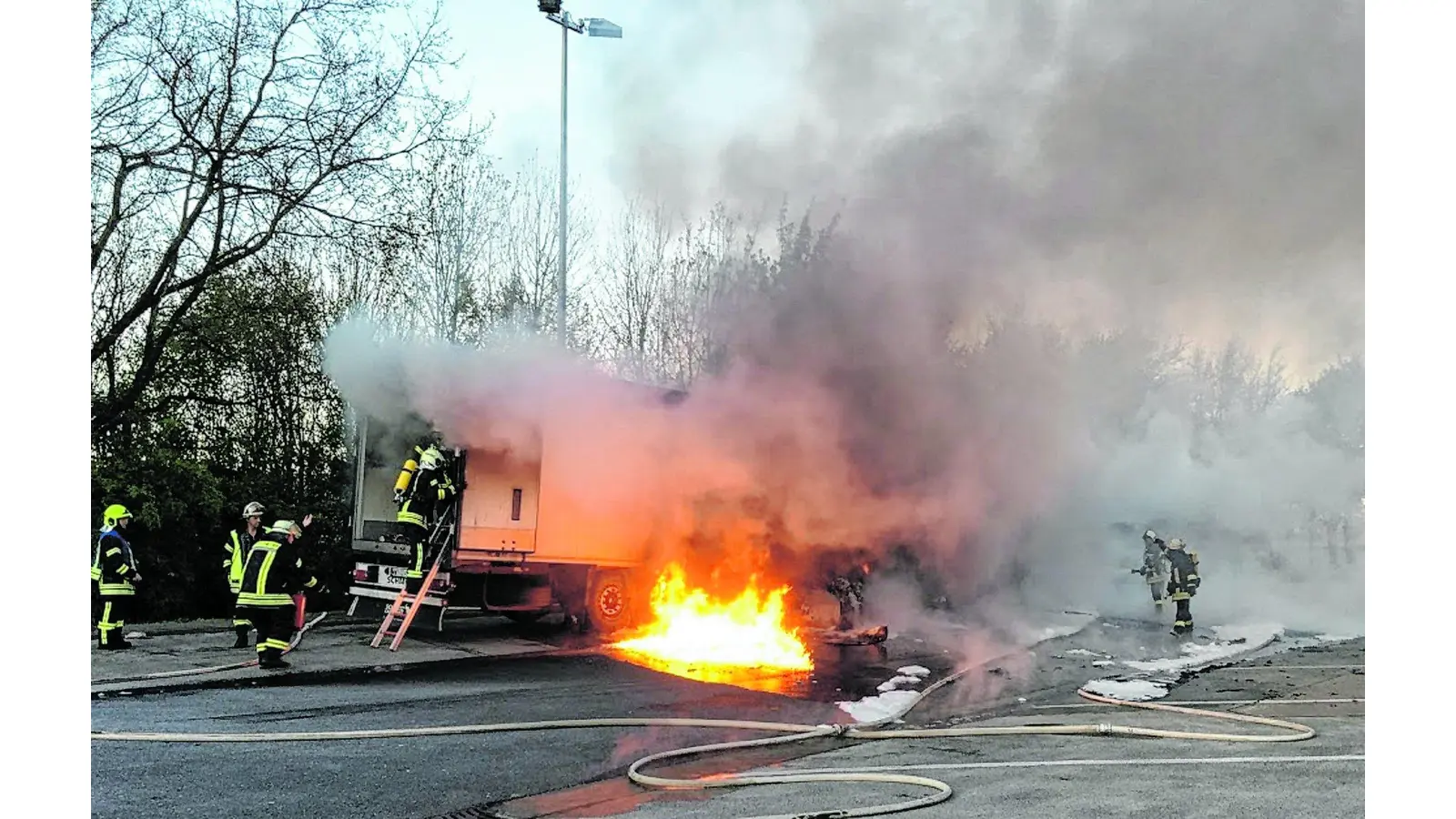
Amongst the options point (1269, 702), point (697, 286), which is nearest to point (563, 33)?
point (697, 286)

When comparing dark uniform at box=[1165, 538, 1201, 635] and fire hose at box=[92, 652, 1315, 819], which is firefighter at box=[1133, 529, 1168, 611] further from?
fire hose at box=[92, 652, 1315, 819]

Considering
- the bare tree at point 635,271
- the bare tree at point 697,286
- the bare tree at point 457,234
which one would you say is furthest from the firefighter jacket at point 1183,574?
the bare tree at point 457,234

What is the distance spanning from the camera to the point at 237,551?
25.6ft

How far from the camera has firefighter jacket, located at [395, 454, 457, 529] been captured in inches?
314

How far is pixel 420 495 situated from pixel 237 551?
4.50 feet

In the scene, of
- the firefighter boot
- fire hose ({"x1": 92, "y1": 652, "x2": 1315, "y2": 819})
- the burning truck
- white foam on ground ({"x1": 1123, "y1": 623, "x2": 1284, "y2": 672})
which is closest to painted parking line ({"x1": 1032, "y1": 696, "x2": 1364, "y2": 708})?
fire hose ({"x1": 92, "y1": 652, "x2": 1315, "y2": 819})

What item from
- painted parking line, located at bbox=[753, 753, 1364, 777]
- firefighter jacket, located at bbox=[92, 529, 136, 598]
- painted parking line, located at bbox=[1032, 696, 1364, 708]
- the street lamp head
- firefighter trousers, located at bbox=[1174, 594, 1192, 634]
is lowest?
painted parking line, located at bbox=[753, 753, 1364, 777]

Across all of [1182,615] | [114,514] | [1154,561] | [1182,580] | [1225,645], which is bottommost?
[1225,645]

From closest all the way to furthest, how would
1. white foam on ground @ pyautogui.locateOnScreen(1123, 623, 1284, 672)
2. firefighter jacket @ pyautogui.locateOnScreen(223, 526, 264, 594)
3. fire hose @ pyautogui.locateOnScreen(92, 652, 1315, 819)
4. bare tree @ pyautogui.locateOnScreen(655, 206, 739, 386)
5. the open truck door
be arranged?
1. fire hose @ pyautogui.locateOnScreen(92, 652, 1315, 819)
2. bare tree @ pyautogui.locateOnScreen(655, 206, 739, 386)
3. white foam on ground @ pyautogui.locateOnScreen(1123, 623, 1284, 672)
4. firefighter jacket @ pyautogui.locateOnScreen(223, 526, 264, 594)
5. the open truck door

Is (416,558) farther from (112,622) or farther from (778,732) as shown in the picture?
(778,732)

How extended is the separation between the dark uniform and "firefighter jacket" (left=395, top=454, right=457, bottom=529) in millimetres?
5213
